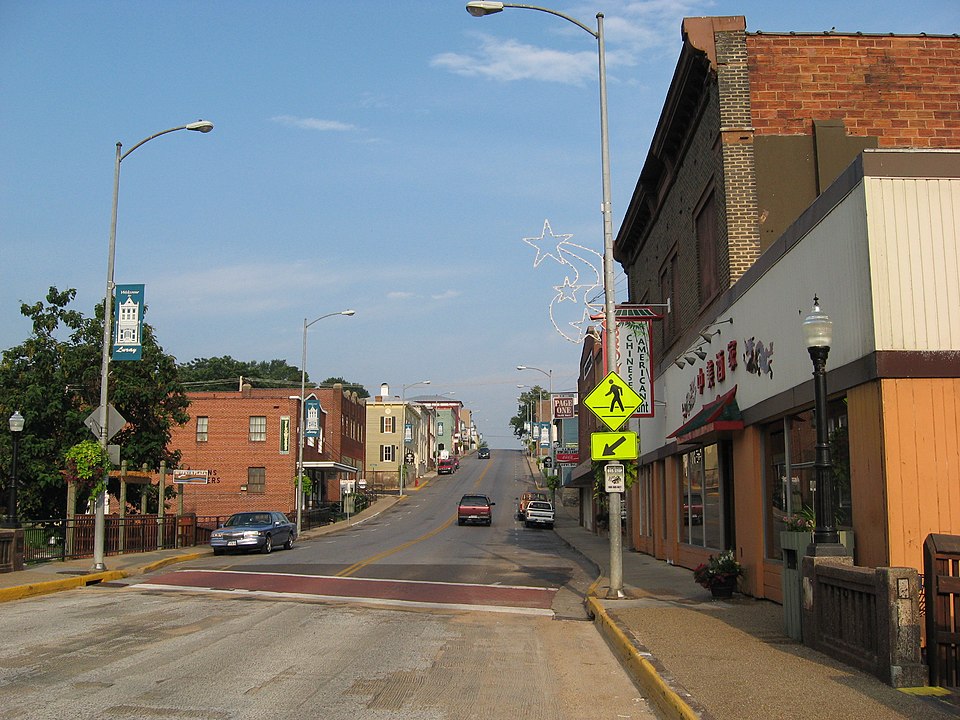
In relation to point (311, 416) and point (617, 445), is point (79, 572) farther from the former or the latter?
point (311, 416)

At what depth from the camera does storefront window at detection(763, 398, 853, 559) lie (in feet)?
39.2

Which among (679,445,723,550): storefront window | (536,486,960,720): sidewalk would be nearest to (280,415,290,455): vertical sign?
(679,445,723,550): storefront window

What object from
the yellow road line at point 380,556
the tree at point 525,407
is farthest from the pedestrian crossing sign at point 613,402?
the tree at point 525,407

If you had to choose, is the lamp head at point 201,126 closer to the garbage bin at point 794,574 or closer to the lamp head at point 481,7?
the lamp head at point 481,7

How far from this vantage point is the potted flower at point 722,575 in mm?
15141

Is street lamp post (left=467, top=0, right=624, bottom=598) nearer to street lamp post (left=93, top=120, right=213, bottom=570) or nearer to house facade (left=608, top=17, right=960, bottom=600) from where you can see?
house facade (left=608, top=17, right=960, bottom=600)

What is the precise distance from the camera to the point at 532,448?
14238 cm

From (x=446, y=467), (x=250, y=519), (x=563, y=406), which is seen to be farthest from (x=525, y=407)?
(x=250, y=519)

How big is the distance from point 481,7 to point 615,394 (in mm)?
7398

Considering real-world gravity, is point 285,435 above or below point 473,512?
above

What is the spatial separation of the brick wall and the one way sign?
7.17 meters

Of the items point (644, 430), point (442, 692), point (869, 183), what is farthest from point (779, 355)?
point (644, 430)

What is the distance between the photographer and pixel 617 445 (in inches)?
648

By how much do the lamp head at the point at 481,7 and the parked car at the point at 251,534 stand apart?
59.4 ft
